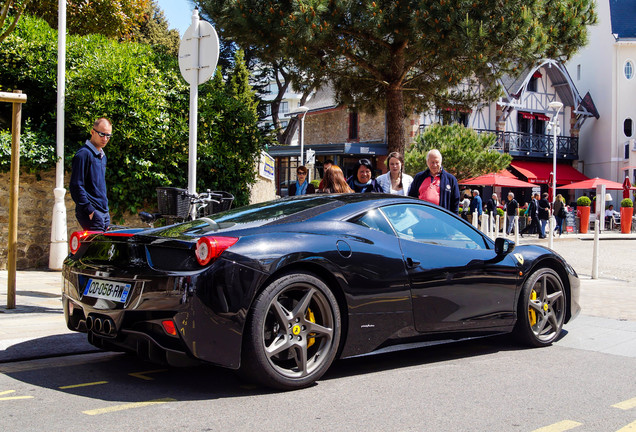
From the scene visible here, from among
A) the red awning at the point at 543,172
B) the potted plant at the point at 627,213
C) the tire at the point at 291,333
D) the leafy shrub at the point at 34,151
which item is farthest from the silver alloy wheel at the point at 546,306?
the red awning at the point at 543,172

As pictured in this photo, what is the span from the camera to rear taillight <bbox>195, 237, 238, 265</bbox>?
375cm

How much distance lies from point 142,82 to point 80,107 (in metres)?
1.02

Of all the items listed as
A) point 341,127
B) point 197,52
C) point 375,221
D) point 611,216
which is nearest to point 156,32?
point 341,127

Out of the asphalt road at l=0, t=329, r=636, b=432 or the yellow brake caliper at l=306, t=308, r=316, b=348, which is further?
the yellow brake caliper at l=306, t=308, r=316, b=348

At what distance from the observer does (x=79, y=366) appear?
182 inches

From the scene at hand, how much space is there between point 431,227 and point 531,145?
36.4m

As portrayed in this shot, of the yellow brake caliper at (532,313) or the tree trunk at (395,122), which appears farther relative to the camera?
the tree trunk at (395,122)

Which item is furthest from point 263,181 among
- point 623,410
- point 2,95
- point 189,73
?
point 623,410

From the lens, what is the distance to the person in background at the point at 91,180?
6461 millimetres

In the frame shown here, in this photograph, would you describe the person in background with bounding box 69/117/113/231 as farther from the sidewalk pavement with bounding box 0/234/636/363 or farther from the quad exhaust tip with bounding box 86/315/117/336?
the quad exhaust tip with bounding box 86/315/117/336

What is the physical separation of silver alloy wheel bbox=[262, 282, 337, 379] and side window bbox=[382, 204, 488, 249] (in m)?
0.94

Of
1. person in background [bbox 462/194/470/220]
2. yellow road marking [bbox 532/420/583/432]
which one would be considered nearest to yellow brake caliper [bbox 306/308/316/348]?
yellow road marking [bbox 532/420/583/432]

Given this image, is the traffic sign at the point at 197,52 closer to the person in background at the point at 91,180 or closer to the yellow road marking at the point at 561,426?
the person in background at the point at 91,180

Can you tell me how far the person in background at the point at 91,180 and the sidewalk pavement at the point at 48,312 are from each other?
37.8 inches
